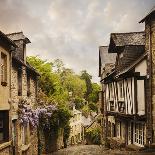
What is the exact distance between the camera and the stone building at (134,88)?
2189 centimetres

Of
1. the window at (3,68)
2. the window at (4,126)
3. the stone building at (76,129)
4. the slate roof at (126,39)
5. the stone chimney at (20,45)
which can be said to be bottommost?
the stone building at (76,129)

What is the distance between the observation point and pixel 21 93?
22375 mm

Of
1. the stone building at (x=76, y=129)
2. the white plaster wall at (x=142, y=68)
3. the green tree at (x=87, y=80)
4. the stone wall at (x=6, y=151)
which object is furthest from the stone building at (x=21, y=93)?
the green tree at (x=87, y=80)

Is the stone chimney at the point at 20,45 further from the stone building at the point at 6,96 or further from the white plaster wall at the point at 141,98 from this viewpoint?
the white plaster wall at the point at 141,98

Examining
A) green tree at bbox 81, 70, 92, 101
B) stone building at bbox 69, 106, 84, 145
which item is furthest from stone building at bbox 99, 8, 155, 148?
green tree at bbox 81, 70, 92, 101

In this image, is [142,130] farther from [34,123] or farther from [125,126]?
[34,123]

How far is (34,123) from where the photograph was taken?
943 inches

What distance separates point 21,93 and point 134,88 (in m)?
6.63

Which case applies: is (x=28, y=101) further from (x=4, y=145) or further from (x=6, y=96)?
(x=4, y=145)

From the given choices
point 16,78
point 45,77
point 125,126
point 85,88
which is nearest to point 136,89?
point 125,126

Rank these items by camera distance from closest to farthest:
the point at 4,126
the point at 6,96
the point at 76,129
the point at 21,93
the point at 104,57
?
the point at 6,96
the point at 4,126
the point at 21,93
the point at 104,57
the point at 76,129

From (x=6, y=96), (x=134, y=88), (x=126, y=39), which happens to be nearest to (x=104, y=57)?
(x=126, y=39)

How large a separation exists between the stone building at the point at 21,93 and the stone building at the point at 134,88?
18.8 feet

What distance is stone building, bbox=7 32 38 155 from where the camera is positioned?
66.9ft
